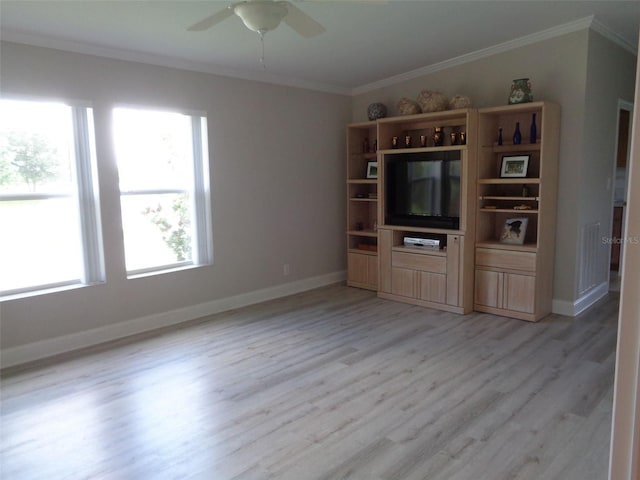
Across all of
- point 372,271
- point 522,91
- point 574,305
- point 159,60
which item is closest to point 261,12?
point 159,60

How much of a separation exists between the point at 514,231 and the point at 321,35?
2499 millimetres

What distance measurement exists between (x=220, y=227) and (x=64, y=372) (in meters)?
1.92

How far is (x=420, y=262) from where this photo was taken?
4758 millimetres

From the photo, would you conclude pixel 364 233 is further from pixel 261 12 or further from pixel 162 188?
pixel 261 12

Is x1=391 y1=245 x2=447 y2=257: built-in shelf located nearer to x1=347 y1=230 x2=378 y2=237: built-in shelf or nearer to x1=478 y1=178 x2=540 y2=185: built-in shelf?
x1=347 y1=230 x2=378 y2=237: built-in shelf

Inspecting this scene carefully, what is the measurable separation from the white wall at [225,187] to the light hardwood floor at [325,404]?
1.28 ft

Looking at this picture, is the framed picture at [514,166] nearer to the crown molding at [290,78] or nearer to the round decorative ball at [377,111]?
the crown molding at [290,78]

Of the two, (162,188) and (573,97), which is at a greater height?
(573,97)

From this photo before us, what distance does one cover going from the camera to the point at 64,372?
3301 mm

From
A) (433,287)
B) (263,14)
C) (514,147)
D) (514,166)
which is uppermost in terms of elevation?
(263,14)

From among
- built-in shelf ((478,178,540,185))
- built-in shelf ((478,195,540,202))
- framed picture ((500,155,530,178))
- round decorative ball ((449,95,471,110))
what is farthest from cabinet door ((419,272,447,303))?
round decorative ball ((449,95,471,110))

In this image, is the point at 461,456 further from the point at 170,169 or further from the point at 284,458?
the point at 170,169

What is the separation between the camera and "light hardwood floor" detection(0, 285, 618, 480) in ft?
7.20

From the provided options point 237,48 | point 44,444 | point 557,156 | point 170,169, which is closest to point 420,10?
point 237,48
